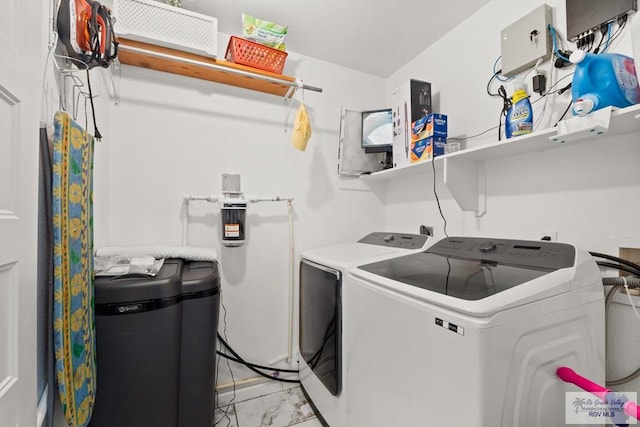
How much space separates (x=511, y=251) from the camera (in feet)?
3.96

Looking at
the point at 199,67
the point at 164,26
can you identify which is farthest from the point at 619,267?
the point at 164,26

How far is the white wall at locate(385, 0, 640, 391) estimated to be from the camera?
112 centimetres

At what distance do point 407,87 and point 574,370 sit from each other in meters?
1.73

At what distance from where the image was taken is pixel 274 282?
2.08 m

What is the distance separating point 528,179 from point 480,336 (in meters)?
1.11

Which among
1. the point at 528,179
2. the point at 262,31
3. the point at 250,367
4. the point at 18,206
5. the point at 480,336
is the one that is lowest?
the point at 250,367

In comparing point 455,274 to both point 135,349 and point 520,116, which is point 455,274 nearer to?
point 520,116

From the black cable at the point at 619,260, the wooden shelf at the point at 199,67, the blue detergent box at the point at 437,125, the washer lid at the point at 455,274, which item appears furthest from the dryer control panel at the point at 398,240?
the wooden shelf at the point at 199,67

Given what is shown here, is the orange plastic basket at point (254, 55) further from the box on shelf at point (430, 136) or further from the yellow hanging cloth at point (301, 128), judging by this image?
the box on shelf at point (430, 136)

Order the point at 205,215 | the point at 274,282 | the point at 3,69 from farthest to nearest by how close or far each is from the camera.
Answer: the point at 274,282
the point at 205,215
the point at 3,69

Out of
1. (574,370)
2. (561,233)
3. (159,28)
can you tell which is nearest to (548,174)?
(561,233)

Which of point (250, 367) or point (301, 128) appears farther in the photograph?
point (250, 367)

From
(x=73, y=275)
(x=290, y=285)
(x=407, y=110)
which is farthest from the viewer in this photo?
(x=290, y=285)

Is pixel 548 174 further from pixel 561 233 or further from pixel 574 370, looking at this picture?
pixel 574 370
